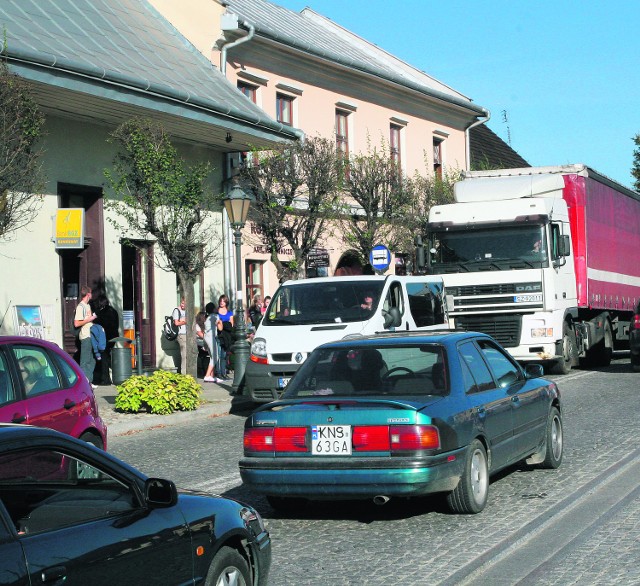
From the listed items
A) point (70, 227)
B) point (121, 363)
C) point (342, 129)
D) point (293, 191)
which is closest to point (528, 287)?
point (293, 191)

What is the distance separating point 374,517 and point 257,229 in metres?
18.5

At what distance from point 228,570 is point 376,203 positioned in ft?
81.9

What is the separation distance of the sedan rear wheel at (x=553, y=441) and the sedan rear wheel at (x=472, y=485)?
1916 millimetres

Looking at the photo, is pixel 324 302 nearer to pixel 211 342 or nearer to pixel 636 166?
pixel 211 342

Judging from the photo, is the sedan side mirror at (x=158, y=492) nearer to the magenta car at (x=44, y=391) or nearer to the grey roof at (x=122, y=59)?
the magenta car at (x=44, y=391)

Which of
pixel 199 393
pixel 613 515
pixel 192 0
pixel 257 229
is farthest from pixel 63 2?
pixel 613 515

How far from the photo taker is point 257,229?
26.8 metres

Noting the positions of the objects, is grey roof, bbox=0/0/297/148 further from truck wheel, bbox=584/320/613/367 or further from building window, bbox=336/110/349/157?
truck wheel, bbox=584/320/613/367

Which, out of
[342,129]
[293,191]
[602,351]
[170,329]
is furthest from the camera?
[342,129]

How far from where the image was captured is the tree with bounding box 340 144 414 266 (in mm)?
29766

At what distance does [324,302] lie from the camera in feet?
56.8

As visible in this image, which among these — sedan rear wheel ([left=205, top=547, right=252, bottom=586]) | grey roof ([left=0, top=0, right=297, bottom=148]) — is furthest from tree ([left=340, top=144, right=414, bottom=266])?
sedan rear wheel ([left=205, top=547, right=252, bottom=586])

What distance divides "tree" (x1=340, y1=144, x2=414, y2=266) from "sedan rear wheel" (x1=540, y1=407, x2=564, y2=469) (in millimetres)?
18834

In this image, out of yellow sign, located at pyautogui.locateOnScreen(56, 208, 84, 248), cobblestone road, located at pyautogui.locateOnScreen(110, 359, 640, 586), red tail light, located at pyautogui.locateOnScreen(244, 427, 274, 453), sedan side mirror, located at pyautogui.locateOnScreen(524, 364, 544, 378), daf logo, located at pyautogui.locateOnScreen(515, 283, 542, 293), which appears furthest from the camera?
daf logo, located at pyautogui.locateOnScreen(515, 283, 542, 293)
